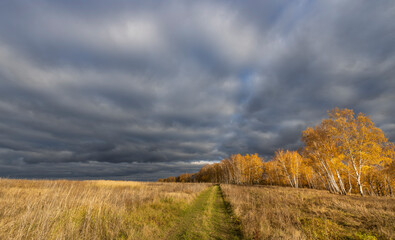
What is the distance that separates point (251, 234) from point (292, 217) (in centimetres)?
517

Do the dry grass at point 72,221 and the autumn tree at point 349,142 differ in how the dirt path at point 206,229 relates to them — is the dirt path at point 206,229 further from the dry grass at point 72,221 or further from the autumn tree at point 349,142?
the autumn tree at point 349,142

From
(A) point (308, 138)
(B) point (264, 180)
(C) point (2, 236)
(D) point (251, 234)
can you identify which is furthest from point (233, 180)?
(C) point (2, 236)

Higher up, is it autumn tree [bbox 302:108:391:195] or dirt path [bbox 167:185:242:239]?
autumn tree [bbox 302:108:391:195]

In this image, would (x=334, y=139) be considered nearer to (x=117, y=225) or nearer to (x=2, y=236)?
(x=117, y=225)

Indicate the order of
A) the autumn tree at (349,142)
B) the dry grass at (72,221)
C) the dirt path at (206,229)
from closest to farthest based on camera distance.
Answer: the dry grass at (72,221), the dirt path at (206,229), the autumn tree at (349,142)

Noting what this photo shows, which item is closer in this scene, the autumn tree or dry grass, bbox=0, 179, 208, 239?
dry grass, bbox=0, 179, 208, 239

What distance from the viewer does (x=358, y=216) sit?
10.6m

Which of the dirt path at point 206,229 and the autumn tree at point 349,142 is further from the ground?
the autumn tree at point 349,142

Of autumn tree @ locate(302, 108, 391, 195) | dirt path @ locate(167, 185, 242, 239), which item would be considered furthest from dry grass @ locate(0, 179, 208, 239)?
autumn tree @ locate(302, 108, 391, 195)

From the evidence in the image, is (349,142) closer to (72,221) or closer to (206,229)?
(206,229)

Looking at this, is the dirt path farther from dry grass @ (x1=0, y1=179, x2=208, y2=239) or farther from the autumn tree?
the autumn tree

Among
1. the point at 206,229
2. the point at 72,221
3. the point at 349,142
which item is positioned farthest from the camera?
the point at 349,142

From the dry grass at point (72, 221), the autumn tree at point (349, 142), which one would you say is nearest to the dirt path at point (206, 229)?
the dry grass at point (72, 221)

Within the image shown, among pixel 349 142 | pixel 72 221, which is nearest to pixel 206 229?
pixel 72 221
